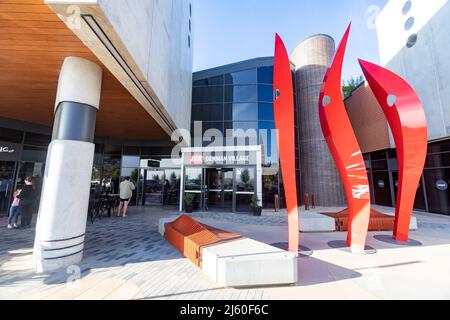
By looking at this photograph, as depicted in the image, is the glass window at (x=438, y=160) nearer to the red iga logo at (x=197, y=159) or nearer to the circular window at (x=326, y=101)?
Result: the circular window at (x=326, y=101)

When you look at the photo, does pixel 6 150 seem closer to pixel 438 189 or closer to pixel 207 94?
pixel 207 94

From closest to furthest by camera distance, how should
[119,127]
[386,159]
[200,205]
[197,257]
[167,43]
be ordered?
1. [197,257]
2. [167,43]
3. [119,127]
4. [200,205]
5. [386,159]

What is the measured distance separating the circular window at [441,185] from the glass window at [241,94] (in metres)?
11.4

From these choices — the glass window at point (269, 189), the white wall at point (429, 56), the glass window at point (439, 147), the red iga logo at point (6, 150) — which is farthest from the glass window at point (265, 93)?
the red iga logo at point (6, 150)

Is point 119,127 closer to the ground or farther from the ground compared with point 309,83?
closer to the ground

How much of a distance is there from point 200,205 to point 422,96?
13.9 meters

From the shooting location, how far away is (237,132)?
1330 centimetres

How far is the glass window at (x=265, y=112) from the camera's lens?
1349 cm

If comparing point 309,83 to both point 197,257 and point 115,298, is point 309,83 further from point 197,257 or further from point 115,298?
point 115,298

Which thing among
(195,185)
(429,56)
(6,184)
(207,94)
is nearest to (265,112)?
(207,94)

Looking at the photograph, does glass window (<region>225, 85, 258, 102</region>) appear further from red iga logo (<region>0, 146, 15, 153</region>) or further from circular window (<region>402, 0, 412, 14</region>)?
red iga logo (<region>0, 146, 15, 153</region>)

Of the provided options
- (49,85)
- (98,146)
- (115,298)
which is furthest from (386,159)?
(98,146)

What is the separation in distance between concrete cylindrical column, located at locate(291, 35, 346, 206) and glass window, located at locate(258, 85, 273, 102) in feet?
10.7

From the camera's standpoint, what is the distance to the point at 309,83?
603 inches
